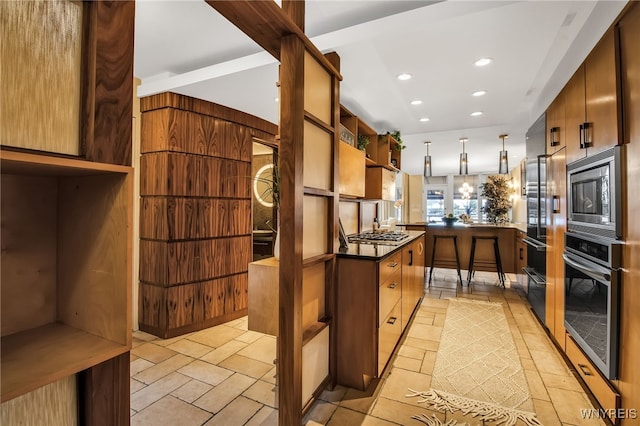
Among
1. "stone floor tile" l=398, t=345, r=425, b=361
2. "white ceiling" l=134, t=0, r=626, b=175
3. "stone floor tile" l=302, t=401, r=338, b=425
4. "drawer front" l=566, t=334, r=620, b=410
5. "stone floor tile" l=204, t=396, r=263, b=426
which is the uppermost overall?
"white ceiling" l=134, t=0, r=626, b=175

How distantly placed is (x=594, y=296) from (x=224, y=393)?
2.50 metres

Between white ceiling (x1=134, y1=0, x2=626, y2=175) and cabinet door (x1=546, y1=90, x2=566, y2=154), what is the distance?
32 cm

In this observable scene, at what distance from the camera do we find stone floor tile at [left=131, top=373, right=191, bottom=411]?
1.99 meters

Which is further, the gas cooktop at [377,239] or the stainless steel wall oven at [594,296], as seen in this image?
the gas cooktop at [377,239]

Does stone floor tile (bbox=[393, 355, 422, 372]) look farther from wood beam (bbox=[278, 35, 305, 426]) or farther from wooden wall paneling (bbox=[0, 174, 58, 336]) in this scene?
wooden wall paneling (bbox=[0, 174, 58, 336])

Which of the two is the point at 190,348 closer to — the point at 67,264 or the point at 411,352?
the point at 411,352

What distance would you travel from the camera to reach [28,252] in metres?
0.76

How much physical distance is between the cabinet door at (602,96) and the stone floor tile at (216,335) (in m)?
3.32

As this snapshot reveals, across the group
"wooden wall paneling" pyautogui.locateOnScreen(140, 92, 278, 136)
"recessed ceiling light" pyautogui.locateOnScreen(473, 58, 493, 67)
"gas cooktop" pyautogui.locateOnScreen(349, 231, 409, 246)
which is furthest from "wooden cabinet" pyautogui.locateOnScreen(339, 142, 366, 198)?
"wooden wall paneling" pyautogui.locateOnScreen(140, 92, 278, 136)

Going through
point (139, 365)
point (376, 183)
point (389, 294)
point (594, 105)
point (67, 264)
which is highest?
point (594, 105)

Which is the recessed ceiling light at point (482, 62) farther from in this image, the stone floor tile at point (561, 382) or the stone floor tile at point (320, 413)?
the stone floor tile at point (320, 413)

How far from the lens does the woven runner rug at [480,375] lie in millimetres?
1916

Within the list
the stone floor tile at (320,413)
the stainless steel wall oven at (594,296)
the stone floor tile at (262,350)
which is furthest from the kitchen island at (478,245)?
the stone floor tile at (320,413)

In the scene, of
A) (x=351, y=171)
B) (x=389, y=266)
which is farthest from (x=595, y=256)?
(x=351, y=171)
